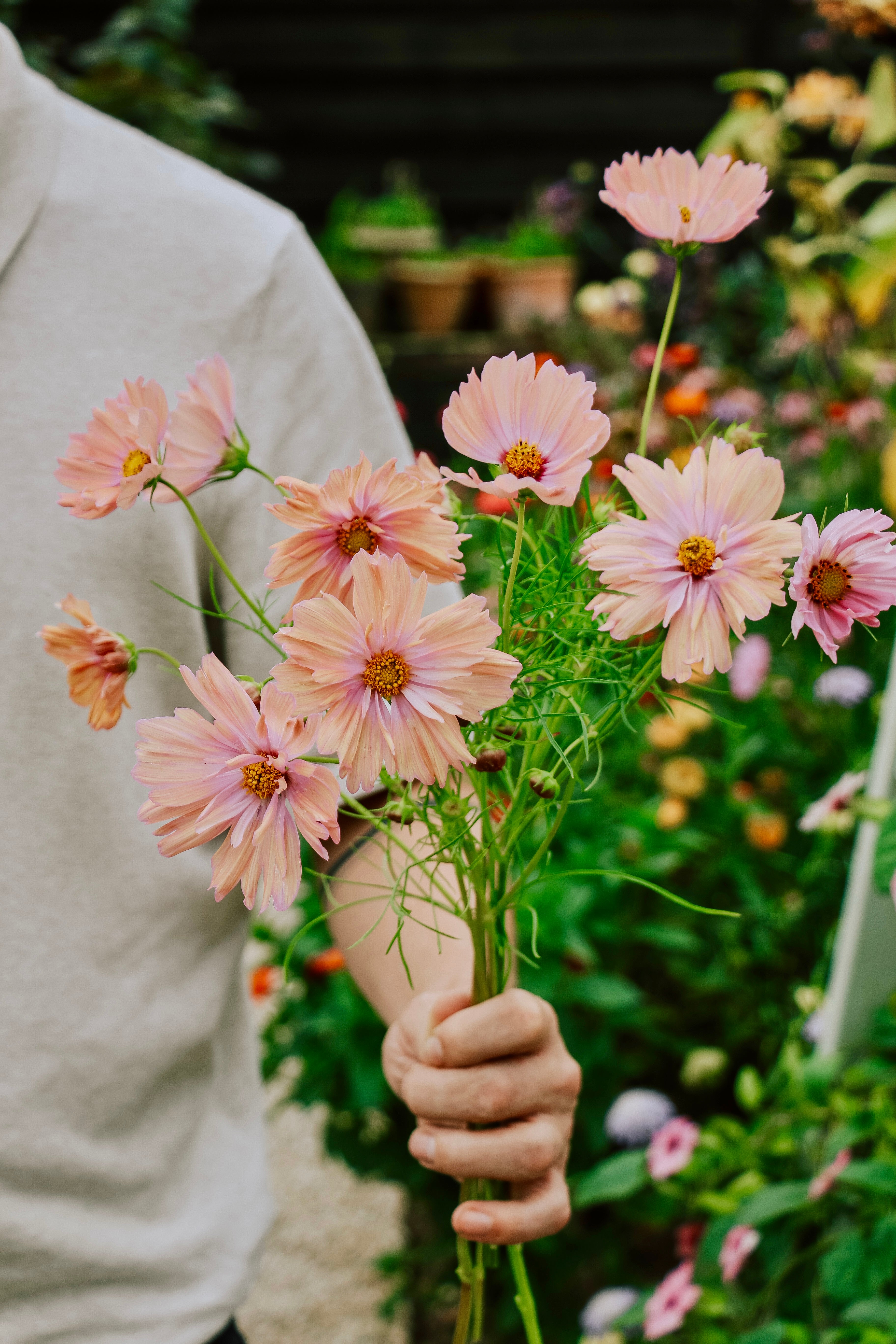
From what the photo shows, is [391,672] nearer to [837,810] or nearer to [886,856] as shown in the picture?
[886,856]

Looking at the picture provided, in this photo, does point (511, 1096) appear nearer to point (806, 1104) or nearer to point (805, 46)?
point (806, 1104)

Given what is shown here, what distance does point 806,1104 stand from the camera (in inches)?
36.7

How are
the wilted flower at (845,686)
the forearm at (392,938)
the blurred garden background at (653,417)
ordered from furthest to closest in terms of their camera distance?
the wilted flower at (845,686) → the blurred garden background at (653,417) → the forearm at (392,938)

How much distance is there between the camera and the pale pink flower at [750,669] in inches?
58.7

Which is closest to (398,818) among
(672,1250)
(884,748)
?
(884,748)

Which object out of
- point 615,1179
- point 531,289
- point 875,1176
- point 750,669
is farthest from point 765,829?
point 531,289

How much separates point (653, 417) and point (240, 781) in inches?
64.0

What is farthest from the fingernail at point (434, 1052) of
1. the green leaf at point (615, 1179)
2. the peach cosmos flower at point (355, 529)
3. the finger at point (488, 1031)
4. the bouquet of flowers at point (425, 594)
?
the green leaf at point (615, 1179)

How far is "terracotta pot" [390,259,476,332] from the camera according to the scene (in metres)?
3.36

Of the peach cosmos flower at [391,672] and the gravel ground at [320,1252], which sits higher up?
the peach cosmos flower at [391,672]

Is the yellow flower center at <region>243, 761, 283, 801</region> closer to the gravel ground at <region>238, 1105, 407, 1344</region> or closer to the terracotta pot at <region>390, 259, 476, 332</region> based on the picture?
the gravel ground at <region>238, 1105, 407, 1344</region>

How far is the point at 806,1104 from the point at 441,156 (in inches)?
147

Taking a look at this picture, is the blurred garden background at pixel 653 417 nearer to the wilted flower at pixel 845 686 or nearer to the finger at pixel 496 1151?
the wilted flower at pixel 845 686

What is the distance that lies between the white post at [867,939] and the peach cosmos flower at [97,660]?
24.0 inches
